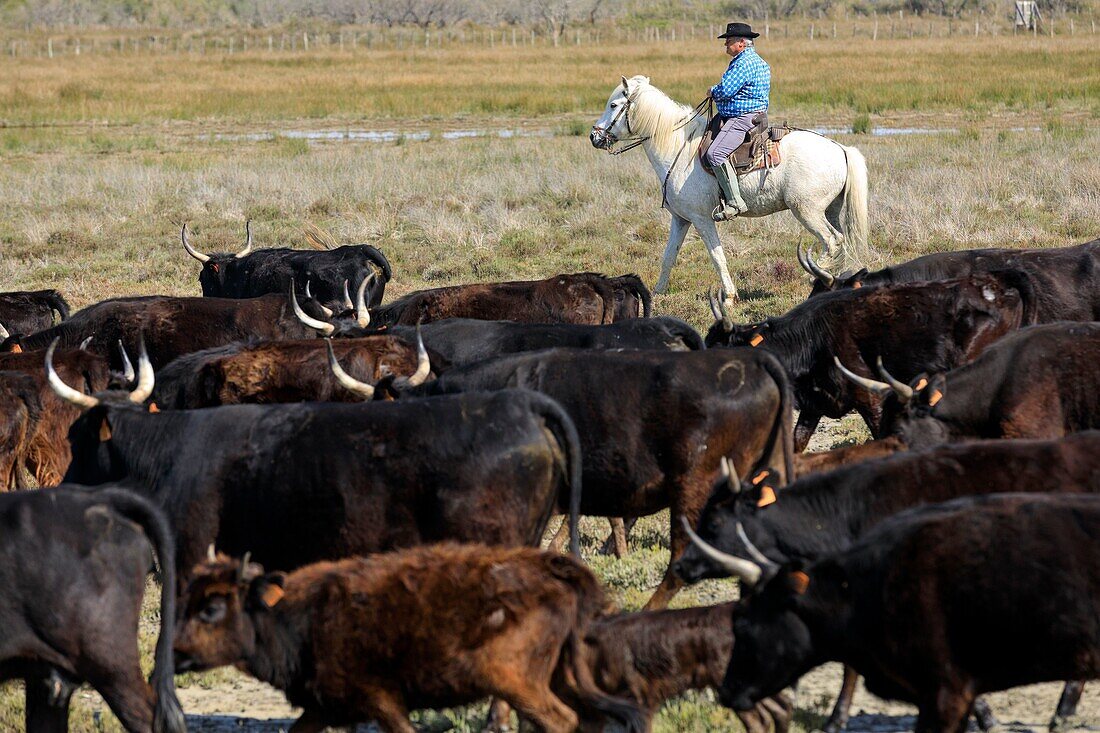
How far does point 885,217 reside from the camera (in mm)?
17422

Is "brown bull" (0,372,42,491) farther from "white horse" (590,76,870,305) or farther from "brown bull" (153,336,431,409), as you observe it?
"white horse" (590,76,870,305)

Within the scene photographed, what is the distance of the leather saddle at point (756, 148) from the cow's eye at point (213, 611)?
10283 mm

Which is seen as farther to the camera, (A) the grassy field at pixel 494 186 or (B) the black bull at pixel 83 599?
(A) the grassy field at pixel 494 186

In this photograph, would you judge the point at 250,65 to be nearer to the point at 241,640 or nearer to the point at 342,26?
the point at 342,26

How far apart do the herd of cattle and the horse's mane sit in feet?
22.5

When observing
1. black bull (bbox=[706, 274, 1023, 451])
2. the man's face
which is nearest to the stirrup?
the man's face

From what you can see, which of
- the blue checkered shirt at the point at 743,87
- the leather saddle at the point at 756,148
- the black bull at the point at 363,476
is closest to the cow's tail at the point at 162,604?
the black bull at the point at 363,476

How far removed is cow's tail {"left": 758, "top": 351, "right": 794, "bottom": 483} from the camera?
23.3 feet

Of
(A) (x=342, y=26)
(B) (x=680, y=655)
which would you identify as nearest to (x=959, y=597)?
(B) (x=680, y=655)

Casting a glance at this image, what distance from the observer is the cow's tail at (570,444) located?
20.6 ft

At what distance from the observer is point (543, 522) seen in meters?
6.43

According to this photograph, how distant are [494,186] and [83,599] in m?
16.5

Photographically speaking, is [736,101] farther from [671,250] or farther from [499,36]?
[499,36]

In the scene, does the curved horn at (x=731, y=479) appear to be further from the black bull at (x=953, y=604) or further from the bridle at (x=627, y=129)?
the bridle at (x=627, y=129)
